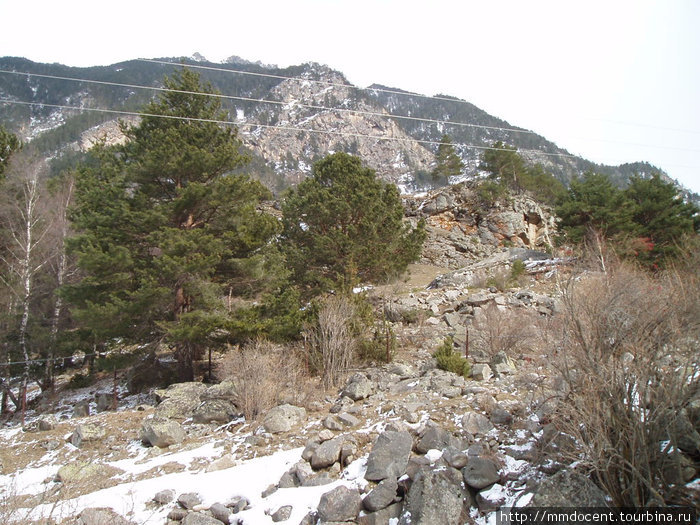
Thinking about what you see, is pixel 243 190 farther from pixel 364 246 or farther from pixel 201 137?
pixel 364 246

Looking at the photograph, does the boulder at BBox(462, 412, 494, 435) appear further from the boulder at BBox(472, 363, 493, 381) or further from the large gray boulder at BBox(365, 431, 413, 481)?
the boulder at BBox(472, 363, 493, 381)

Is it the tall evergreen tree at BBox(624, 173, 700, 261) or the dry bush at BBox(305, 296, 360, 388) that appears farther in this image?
the tall evergreen tree at BBox(624, 173, 700, 261)

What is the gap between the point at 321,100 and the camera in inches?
5802

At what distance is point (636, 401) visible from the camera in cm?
429

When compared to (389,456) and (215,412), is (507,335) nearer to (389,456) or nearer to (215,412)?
(389,456)

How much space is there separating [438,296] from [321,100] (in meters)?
141

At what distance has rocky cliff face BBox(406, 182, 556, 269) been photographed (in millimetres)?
37844

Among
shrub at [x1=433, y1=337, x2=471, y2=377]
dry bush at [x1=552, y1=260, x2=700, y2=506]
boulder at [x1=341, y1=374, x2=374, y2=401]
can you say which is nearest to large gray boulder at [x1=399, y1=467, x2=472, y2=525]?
dry bush at [x1=552, y1=260, x2=700, y2=506]

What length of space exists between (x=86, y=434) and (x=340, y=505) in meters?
7.67

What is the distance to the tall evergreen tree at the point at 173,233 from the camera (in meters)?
12.0

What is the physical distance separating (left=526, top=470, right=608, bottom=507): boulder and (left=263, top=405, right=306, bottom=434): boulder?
529 cm

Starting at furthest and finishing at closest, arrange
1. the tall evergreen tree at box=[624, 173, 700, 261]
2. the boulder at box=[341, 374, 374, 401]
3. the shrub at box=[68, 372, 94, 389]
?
the tall evergreen tree at box=[624, 173, 700, 261] < the shrub at box=[68, 372, 94, 389] < the boulder at box=[341, 374, 374, 401]

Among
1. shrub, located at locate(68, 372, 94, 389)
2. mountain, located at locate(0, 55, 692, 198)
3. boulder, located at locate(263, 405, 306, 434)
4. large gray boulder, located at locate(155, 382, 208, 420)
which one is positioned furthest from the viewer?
mountain, located at locate(0, 55, 692, 198)

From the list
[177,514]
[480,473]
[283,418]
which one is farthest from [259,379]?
[480,473]
